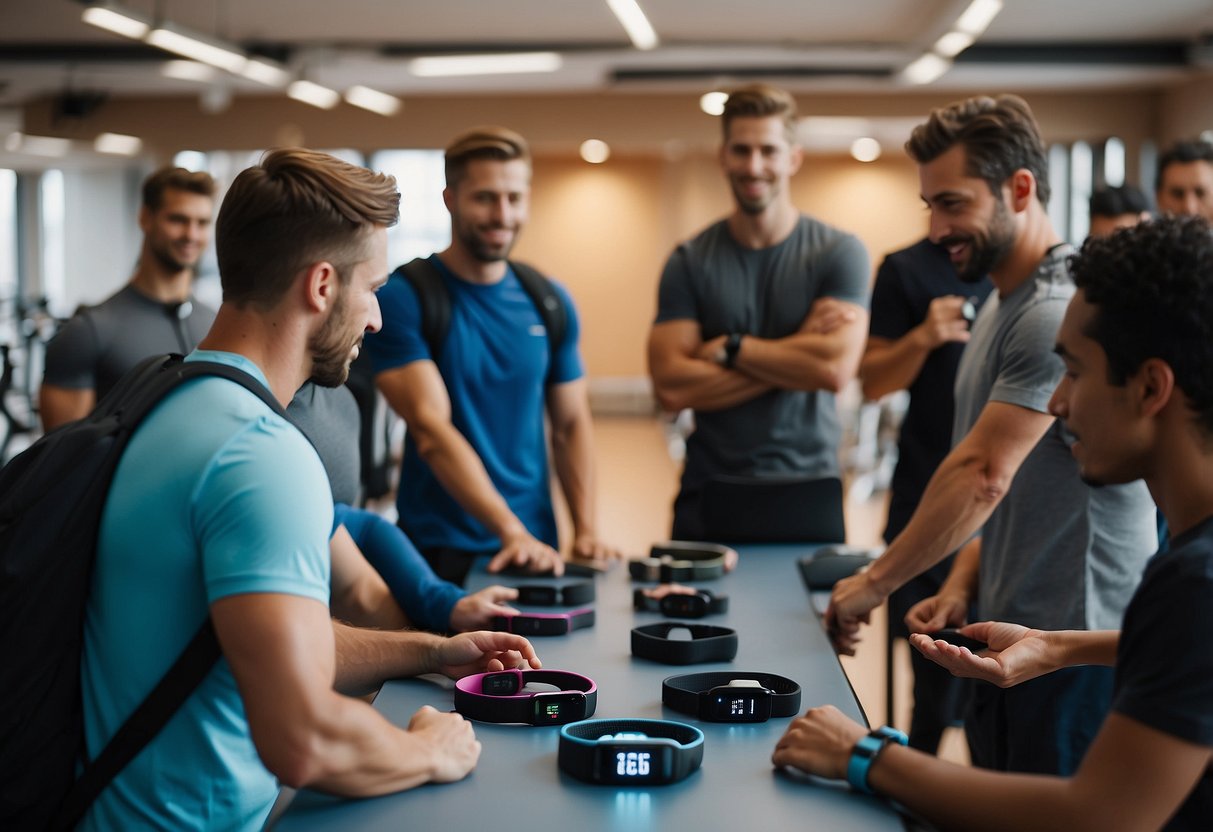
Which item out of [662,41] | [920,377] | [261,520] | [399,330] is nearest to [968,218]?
[920,377]

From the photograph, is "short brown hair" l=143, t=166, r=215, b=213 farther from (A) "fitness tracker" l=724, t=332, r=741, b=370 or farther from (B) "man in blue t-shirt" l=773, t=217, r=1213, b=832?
(B) "man in blue t-shirt" l=773, t=217, r=1213, b=832

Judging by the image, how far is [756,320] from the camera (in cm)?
342

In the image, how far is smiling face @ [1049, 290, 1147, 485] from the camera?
1438 mm

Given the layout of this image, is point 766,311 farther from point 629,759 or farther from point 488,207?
point 629,759

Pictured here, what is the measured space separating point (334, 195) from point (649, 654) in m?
0.95

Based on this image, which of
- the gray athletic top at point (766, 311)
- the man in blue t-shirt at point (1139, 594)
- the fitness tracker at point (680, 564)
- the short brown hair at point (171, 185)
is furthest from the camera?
the short brown hair at point (171, 185)

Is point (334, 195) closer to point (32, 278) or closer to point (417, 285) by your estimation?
point (417, 285)

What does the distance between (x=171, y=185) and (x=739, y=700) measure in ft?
9.94

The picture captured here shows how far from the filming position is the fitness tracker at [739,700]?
5.90ft

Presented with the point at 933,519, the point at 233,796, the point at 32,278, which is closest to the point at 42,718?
the point at 233,796

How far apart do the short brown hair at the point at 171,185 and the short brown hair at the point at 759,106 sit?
177cm

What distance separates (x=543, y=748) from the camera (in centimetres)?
169

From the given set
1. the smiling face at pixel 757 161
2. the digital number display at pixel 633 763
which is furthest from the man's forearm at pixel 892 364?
→ the digital number display at pixel 633 763

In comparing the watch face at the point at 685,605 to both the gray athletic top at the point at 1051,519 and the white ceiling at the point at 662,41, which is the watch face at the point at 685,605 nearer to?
the gray athletic top at the point at 1051,519
